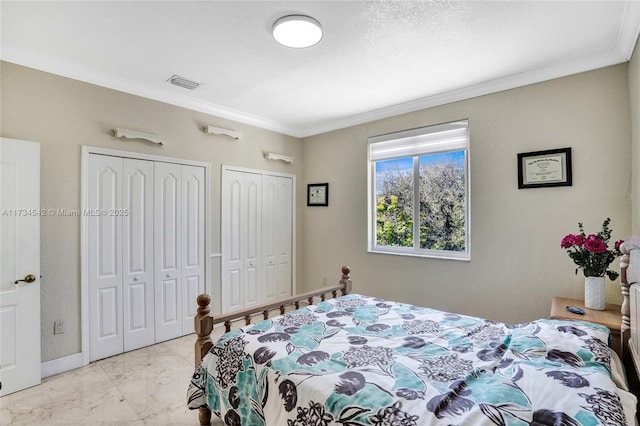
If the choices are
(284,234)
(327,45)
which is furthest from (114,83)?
(284,234)

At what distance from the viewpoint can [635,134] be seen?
2271 mm

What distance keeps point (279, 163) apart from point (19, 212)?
9.34 feet

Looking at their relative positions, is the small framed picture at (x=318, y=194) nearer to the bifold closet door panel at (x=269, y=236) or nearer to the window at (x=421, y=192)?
the bifold closet door panel at (x=269, y=236)

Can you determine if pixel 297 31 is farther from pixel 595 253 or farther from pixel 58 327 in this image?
pixel 58 327

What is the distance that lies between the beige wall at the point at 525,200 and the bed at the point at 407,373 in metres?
1.12

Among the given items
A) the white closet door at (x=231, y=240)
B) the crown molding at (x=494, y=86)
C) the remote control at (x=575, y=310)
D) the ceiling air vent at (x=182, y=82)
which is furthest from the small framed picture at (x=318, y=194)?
the remote control at (x=575, y=310)

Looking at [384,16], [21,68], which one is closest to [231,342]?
[384,16]

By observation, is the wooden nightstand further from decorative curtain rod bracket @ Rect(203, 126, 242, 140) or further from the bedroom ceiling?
decorative curtain rod bracket @ Rect(203, 126, 242, 140)

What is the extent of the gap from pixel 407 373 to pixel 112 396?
7.39 feet

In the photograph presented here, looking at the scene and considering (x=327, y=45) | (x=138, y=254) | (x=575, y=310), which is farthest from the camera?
(x=138, y=254)

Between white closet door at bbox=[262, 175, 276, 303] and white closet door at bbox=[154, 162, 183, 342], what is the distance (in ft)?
3.85

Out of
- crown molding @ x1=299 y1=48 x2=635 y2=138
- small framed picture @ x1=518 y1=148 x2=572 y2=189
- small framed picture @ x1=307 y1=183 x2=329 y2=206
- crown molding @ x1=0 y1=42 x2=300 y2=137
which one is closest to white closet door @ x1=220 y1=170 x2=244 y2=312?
crown molding @ x1=0 y1=42 x2=300 y2=137

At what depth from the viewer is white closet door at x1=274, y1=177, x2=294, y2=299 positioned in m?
4.54

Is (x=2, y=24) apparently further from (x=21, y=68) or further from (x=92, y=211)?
(x=92, y=211)
